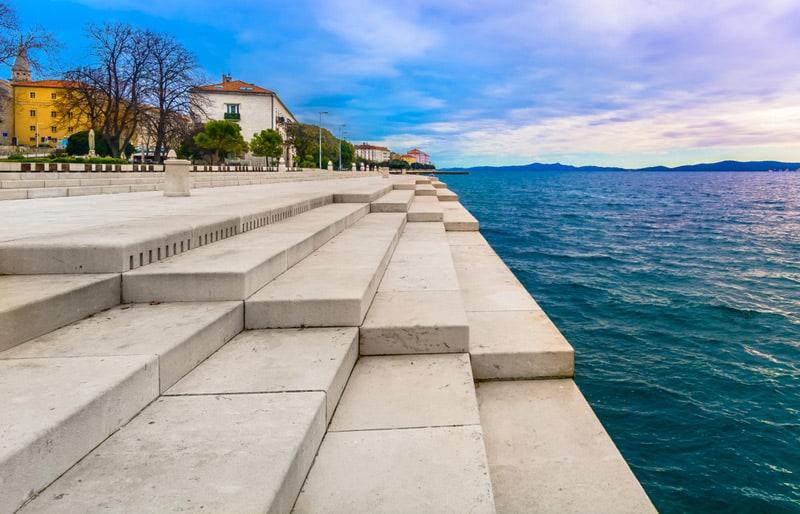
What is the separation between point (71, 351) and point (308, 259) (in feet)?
10.4

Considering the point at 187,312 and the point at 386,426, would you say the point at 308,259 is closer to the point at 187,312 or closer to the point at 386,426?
the point at 187,312

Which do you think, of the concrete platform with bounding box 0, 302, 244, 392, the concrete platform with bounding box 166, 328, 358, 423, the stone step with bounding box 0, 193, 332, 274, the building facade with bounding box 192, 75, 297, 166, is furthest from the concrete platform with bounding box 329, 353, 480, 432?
the building facade with bounding box 192, 75, 297, 166

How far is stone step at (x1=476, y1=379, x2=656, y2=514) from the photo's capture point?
2.78m

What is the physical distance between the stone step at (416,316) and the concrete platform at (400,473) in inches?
44.8

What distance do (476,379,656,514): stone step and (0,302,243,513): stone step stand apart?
1957 millimetres

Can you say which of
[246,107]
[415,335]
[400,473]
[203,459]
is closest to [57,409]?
[203,459]

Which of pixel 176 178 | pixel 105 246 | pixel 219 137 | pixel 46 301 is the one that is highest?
pixel 219 137

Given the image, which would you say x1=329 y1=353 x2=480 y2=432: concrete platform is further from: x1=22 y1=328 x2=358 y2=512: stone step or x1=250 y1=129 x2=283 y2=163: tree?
x1=250 y1=129 x2=283 y2=163: tree

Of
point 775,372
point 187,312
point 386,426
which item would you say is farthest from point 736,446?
point 187,312

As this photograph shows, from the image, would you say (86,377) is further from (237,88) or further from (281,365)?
(237,88)

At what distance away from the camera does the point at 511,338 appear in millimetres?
4559

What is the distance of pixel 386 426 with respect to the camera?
9.70 feet

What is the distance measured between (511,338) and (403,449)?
6.99 ft

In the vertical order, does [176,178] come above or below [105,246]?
above
